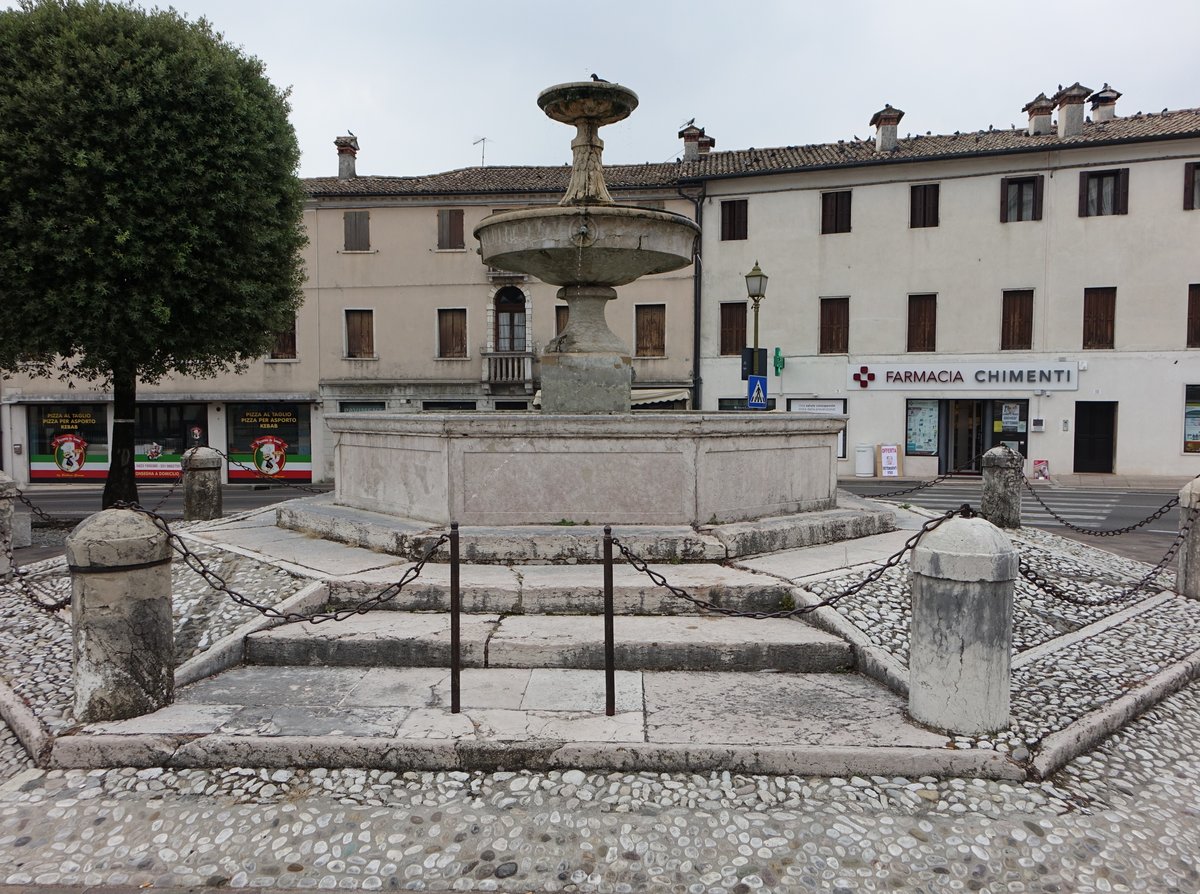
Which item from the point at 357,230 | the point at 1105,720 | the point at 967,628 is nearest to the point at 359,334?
the point at 357,230

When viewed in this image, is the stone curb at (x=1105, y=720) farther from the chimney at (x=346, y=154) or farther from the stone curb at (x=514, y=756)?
the chimney at (x=346, y=154)

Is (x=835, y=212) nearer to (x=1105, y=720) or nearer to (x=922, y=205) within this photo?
(x=922, y=205)

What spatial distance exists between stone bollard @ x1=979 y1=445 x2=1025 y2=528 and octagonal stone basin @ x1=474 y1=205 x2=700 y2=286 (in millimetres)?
5242

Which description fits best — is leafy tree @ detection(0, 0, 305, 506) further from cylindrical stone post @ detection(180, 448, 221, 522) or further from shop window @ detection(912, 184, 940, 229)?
shop window @ detection(912, 184, 940, 229)

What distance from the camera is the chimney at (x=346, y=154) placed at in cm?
2798

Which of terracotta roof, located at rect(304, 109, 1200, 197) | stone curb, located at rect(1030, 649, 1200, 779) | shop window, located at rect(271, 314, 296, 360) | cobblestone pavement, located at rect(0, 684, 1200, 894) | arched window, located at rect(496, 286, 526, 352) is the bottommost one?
cobblestone pavement, located at rect(0, 684, 1200, 894)

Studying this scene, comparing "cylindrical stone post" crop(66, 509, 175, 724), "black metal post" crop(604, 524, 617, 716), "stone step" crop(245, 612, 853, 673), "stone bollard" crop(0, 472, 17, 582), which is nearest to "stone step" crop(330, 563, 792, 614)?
"stone step" crop(245, 612, 853, 673)

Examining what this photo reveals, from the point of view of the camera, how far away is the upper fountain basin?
Result: 788cm

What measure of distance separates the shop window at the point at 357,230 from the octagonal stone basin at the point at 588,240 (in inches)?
798

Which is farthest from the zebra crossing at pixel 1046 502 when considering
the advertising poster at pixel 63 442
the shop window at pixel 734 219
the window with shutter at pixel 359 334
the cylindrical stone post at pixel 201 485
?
the advertising poster at pixel 63 442

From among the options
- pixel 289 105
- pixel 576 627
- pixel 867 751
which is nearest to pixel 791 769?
pixel 867 751

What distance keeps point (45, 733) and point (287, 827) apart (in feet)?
5.53

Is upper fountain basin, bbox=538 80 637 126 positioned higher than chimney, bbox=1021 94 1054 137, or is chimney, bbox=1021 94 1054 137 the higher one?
chimney, bbox=1021 94 1054 137

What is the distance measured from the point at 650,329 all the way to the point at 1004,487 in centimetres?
1745
